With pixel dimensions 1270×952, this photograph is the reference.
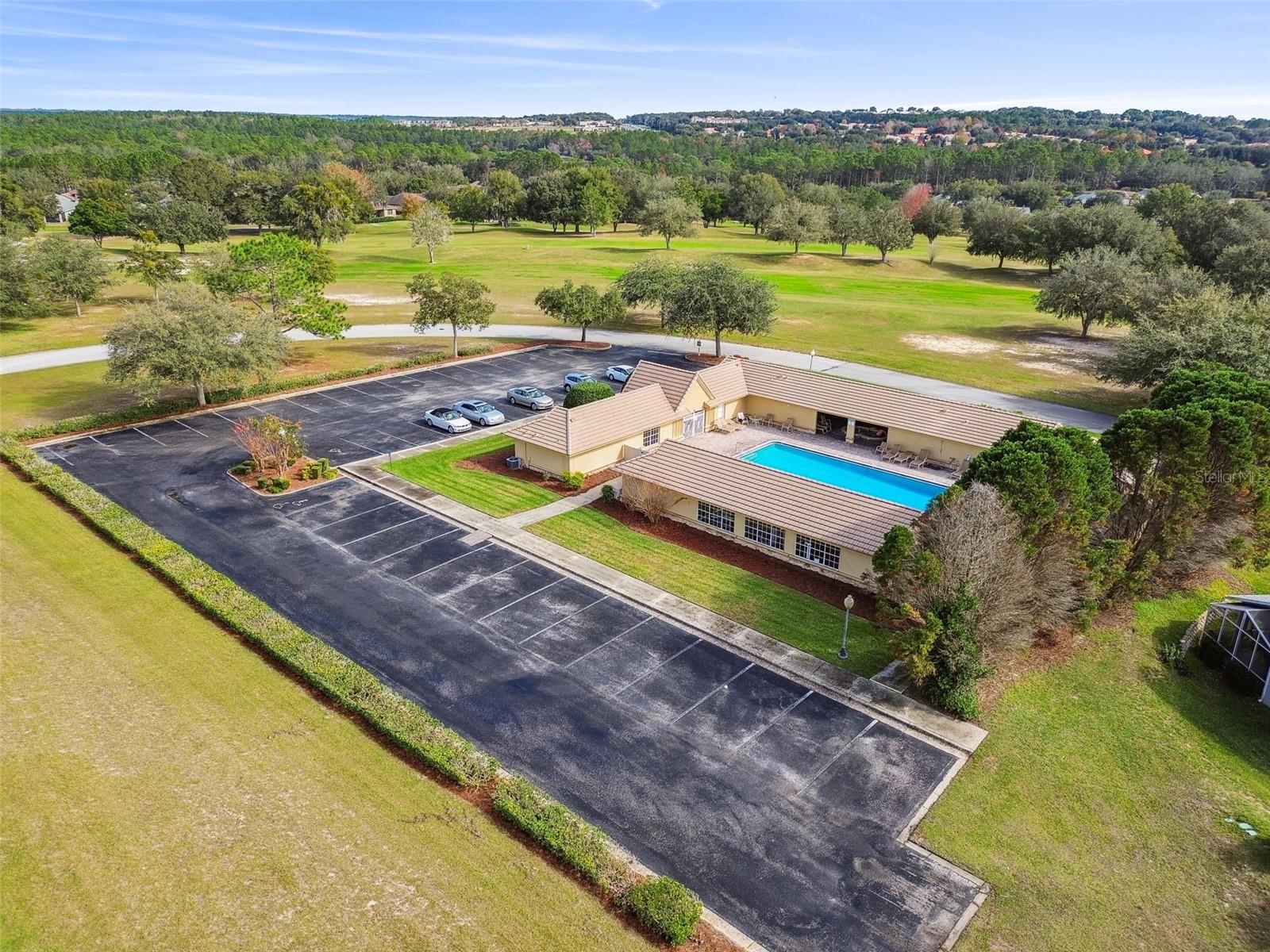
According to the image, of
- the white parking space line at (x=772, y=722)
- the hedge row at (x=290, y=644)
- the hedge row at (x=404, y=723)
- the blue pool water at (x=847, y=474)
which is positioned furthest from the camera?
the blue pool water at (x=847, y=474)

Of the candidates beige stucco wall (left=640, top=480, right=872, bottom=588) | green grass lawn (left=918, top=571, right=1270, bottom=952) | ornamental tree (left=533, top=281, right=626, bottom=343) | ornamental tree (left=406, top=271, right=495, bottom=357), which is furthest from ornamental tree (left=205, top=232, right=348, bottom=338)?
green grass lawn (left=918, top=571, right=1270, bottom=952)

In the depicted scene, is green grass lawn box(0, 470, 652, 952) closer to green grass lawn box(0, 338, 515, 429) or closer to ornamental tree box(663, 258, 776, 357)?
green grass lawn box(0, 338, 515, 429)

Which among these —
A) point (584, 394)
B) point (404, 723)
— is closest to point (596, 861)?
point (404, 723)

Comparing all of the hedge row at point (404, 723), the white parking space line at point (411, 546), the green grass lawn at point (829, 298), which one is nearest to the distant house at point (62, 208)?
the green grass lawn at point (829, 298)

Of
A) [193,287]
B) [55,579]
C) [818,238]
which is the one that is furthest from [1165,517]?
[818,238]

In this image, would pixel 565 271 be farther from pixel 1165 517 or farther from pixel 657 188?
pixel 1165 517

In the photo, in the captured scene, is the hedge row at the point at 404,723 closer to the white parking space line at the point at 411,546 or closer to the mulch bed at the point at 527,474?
the white parking space line at the point at 411,546
